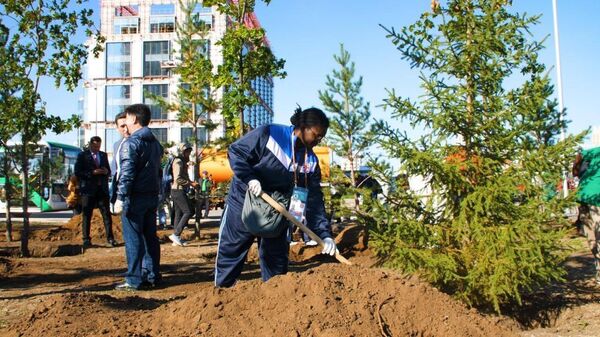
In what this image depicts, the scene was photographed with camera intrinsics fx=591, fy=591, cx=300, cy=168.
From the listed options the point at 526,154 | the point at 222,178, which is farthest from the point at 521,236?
the point at 222,178

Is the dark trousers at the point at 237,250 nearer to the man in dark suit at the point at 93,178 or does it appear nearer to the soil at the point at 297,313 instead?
the soil at the point at 297,313

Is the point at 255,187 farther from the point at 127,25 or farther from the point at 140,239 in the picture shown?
the point at 127,25

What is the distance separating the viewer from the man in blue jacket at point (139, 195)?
5.59 m

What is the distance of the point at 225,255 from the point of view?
4.32m

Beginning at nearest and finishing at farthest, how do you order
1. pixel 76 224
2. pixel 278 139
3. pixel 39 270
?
pixel 278 139 → pixel 39 270 → pixel 76 224

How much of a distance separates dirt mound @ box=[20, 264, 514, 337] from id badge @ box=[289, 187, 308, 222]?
524mm

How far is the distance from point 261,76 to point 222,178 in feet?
77.9

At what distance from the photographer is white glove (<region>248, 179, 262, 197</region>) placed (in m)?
4.00

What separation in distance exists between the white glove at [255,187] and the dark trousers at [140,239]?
2038 mm

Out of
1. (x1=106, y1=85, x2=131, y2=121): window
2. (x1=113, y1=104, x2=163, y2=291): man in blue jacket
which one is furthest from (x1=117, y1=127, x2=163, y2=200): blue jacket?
(x1=106, y1=85, x2=131, y2=121): window

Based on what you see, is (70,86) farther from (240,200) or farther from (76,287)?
(240,200)

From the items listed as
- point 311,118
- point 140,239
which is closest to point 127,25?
point 140,239

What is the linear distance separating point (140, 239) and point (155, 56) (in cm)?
4973

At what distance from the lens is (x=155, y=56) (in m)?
52.9
